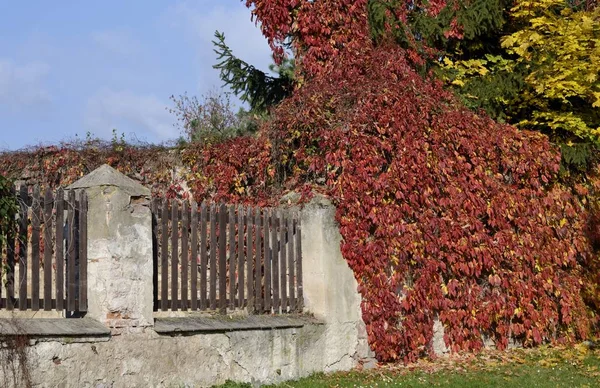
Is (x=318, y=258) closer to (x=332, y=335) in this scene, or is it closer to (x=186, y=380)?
(x=332, y=335)

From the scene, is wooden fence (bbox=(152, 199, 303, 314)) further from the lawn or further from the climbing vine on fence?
the climbing vine on fence

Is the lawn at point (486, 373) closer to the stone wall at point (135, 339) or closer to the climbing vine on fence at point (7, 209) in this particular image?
the stone wall at point (135, 339)

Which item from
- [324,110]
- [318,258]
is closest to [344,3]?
[324,110]

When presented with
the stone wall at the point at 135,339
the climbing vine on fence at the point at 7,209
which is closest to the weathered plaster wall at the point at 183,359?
the stone wall at the point at 135,339

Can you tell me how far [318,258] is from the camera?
10.9 m

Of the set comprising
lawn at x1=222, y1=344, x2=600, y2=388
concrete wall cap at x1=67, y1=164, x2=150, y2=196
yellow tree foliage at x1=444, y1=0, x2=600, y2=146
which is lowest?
lawn at x1=222, y1=344, x2=600, y2=388

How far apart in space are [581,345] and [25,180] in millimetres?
8978

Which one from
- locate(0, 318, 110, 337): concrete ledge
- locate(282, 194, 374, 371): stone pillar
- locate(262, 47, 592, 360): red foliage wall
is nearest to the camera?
locate(0, 318, 110, 337): concrete ledge

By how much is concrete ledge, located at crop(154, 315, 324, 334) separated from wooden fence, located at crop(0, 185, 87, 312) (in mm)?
979

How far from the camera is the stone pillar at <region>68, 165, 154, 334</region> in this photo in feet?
28.0

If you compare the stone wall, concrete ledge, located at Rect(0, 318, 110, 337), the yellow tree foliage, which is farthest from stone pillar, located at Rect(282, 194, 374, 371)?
the yellow tree foliage

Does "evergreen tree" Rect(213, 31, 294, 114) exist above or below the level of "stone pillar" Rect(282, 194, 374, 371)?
above

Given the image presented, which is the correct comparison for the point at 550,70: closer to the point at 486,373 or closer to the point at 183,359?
the point at 486,373

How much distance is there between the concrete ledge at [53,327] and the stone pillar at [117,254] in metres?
0.21
